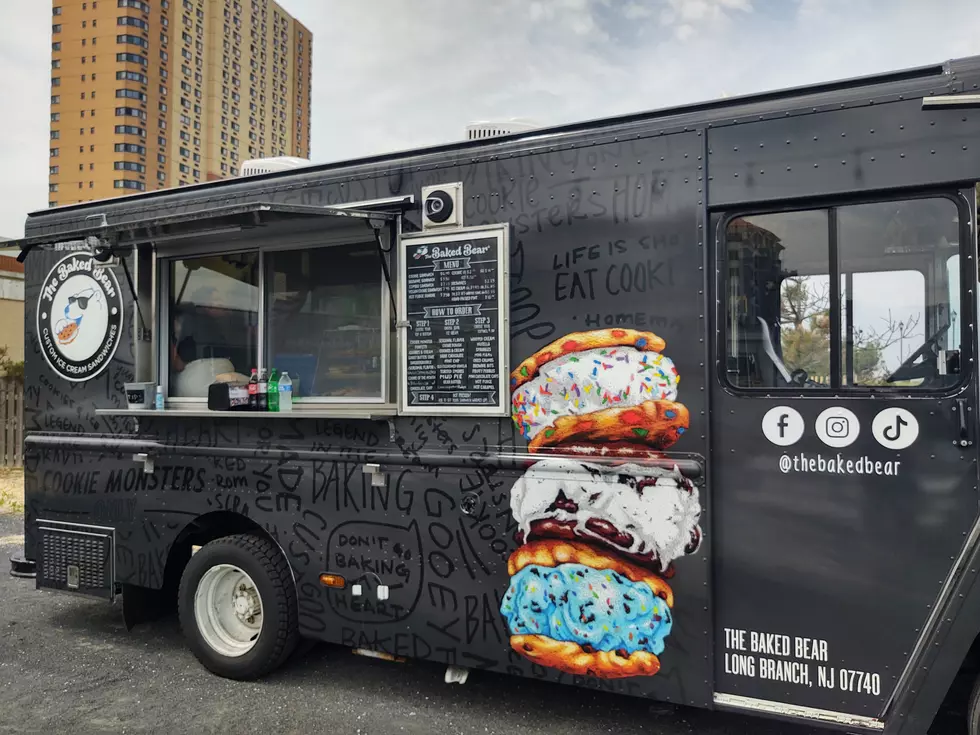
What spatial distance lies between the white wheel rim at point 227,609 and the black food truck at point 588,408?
0.05 feet

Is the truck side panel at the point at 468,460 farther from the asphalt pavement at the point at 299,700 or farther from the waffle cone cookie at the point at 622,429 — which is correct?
the asphalt pavement at the point at 299,700

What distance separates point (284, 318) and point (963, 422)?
362cm

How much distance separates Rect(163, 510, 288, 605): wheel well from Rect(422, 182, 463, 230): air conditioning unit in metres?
2.07

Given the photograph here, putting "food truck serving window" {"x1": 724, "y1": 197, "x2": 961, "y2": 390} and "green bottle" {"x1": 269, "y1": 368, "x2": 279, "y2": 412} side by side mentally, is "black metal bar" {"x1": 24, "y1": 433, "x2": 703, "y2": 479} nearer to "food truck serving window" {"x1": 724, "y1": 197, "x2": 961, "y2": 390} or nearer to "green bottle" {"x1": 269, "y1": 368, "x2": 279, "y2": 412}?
"green bottle" {"x1": 269, "y1": 368, "x2": 279, "y2": 412}

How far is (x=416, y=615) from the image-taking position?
13.0ft

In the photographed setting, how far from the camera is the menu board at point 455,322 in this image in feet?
12.4

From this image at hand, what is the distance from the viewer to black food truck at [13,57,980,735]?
2.96 metres

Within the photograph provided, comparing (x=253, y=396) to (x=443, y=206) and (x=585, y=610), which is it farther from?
(x=585, y=610)

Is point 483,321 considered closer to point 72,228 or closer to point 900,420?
point 900,420

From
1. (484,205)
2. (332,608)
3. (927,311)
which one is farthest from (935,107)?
(332,608)

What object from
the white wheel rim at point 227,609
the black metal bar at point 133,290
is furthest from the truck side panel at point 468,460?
the black metal bar at point 133,290

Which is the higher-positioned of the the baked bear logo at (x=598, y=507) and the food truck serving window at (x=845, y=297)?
the food truck serving window at (x=845, y=297)

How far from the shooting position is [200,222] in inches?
170

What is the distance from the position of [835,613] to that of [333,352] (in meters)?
2.96
